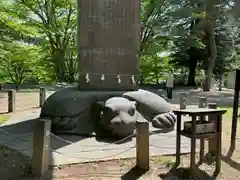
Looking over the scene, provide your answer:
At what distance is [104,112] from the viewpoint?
5496mm

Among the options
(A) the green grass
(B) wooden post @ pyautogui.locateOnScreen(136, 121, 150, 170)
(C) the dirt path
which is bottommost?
(C) the dirt path

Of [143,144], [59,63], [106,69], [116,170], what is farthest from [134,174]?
[59,63]

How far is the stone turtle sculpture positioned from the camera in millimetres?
5309

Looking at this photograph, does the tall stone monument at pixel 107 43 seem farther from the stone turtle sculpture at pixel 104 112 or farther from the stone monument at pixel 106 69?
the stone turtle sculpture at pixel 104 112

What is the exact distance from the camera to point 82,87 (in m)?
6.60

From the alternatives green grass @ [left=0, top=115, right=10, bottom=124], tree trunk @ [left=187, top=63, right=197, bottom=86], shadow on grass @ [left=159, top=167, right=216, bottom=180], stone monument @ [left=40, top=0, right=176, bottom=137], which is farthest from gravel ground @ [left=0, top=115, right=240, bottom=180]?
tree trunk @ [left=187, top=63, right=197, bottom=86]

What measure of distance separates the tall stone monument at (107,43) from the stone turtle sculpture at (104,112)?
0.47m

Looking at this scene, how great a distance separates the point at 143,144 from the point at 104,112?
1.83 meters

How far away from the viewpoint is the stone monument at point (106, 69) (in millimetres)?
5965

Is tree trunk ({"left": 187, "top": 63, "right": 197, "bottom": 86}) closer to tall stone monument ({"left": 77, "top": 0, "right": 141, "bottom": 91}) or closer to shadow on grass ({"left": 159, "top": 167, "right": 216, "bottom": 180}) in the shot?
tall stone monument ({"left": 77, "top": 0, "right": 141, "bottom": 91})

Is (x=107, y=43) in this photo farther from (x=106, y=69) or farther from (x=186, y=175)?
(x=186, y=175)

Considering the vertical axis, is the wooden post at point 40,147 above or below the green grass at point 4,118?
above

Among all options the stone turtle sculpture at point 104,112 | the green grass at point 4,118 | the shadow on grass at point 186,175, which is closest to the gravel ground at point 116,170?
the shadow on grass at point 186,175

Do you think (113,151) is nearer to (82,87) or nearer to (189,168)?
(189,168)
